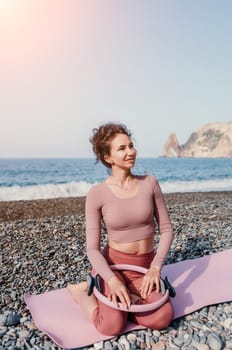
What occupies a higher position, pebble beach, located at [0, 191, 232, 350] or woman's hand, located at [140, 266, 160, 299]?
woman's hand, located at [140, 266, 160, 299]

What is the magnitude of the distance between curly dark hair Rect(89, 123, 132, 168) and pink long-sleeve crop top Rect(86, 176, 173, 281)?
0.31 m

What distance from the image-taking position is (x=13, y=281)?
184 inches

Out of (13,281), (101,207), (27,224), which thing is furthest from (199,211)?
(101,207)

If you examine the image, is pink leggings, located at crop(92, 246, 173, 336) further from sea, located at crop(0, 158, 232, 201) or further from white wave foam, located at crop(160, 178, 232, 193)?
white wave foam, located at crop(160, 178, 232, 193)

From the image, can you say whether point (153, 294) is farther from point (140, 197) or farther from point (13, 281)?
point (13, 281)

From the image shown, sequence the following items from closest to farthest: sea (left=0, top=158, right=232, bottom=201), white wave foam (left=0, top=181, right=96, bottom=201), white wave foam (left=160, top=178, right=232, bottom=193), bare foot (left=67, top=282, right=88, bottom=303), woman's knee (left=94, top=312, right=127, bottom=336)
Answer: woman's knee (left=94, top=312, right=127, bottom=336)
bare foot (left=67, top=282, right=88, bottom=303)
white wave foam (left=0, top=181, right=96, bottom=201)
sea (left=0, top=158, right=232, bottom=201)
white wave foam (left=160, top=178, right=232, bottom=193)

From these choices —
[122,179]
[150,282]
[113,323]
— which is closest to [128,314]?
[113,323]

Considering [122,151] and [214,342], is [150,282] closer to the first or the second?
[214,342]

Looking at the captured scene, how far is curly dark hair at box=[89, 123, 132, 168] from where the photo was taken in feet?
11.3

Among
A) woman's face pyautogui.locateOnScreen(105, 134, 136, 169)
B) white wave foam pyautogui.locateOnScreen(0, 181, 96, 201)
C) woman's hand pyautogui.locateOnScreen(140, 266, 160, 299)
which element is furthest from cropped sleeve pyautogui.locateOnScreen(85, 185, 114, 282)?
white wave foam pyautogui.locateOnScreen(0, 181, 96, 201)

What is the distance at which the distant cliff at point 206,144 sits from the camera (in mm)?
150250

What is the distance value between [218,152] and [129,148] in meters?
152

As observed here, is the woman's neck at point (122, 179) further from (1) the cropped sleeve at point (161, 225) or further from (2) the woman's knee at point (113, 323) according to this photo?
(2) the woman's knee at point (113, 323)

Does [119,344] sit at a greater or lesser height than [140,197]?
lesser
